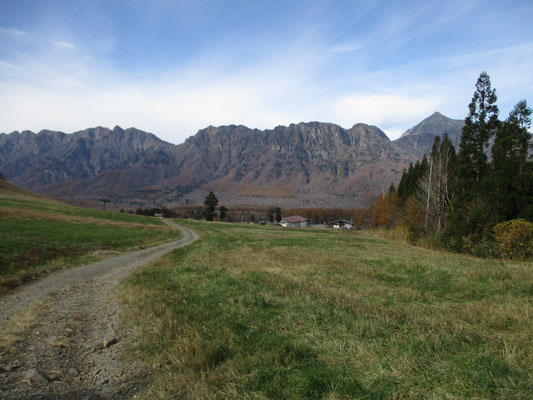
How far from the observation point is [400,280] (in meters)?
10.5

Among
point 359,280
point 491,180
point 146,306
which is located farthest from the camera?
point 491,180

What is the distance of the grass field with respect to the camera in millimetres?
3775

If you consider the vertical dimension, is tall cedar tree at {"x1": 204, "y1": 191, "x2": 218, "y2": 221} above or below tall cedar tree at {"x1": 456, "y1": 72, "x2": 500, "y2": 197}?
below

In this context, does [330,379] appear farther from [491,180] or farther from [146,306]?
[491,180]

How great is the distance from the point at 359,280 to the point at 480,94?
41124 mm

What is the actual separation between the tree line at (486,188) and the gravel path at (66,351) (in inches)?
878

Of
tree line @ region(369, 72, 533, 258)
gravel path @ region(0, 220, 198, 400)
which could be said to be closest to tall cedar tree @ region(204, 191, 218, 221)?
tree line @ region(369, 72, 533, 258)

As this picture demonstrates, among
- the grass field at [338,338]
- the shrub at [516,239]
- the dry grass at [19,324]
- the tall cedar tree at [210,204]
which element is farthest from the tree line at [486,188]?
the tall cedar tree at [210,204]

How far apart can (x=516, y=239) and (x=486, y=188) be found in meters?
8.57

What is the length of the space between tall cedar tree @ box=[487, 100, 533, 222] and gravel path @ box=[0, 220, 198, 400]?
25033mm

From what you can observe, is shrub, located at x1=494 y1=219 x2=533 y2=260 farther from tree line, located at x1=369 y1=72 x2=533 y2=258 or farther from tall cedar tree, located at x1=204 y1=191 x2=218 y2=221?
tall cedar tree, located at x1=204 y1=191 x2=218 y2=221

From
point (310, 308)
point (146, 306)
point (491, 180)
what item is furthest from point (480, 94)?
point (146, 306)

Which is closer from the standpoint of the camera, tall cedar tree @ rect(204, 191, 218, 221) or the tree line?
the tree line

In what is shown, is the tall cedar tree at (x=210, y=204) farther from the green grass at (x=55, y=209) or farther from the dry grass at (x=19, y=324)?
the dry grass at (x=19, y=324)
